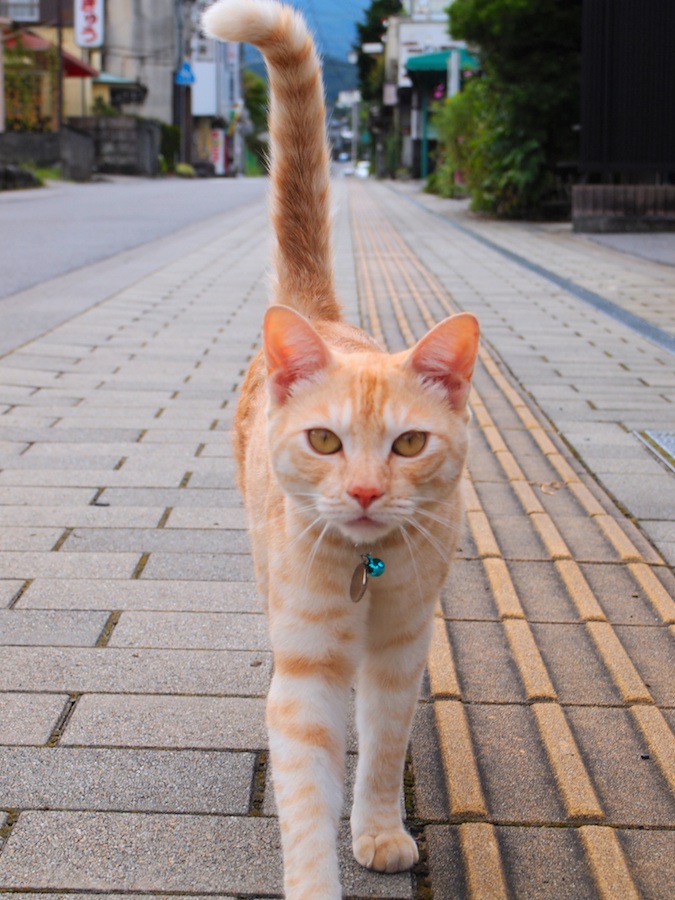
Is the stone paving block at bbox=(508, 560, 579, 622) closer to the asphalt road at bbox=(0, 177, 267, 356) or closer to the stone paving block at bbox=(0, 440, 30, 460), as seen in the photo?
the stone paving block at bbox=(0, 440, 30, 460)

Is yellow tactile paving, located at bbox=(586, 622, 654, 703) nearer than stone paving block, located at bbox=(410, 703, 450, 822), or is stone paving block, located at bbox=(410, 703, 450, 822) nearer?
stone paving block, located at bbox=(410, 703, 450, 822)

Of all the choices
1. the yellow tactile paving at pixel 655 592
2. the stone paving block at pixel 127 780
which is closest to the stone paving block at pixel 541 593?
the yellow tactile paving at pixel 655 592

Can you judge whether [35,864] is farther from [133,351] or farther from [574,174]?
[574,174]

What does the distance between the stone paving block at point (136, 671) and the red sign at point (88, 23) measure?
49.5 m

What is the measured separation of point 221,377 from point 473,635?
11.9ft

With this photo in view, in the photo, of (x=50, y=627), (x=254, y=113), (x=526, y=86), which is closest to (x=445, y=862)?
(x=50, y=627)

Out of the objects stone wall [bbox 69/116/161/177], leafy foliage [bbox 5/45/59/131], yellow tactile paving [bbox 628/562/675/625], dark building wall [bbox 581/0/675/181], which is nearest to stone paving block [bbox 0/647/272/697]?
yellow tactile paving [bbox 628/562/675/625]

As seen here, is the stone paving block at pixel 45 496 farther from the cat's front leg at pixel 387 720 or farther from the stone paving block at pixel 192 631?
the cat's front leg at pixel 387 720

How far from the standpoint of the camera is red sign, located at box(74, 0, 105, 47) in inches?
1873

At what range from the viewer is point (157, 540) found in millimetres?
3893

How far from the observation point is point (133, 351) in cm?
724

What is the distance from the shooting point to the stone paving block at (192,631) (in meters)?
3.08

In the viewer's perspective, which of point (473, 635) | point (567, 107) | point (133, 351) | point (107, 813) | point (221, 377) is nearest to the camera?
point (107, 813)

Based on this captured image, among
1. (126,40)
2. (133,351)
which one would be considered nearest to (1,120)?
(126,40)
